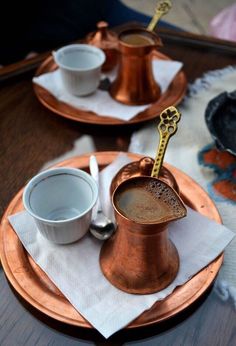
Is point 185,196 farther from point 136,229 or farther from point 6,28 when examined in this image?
point 6,28

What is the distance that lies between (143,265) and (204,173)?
24 centimetres

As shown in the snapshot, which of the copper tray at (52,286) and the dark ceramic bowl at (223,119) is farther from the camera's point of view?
the dark ceramic bowl at (223,119)

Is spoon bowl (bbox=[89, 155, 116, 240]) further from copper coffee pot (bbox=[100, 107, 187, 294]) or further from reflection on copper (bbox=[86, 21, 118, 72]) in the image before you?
reflection on copper (bbox=[86, 21, 118, 72])

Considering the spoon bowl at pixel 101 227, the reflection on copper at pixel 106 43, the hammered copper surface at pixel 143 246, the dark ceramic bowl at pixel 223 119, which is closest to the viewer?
the hammered copper surface at pixel 143 246

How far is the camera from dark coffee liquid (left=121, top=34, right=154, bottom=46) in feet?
2.31

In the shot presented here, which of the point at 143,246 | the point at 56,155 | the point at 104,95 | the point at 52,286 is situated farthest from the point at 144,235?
the point at 104,95

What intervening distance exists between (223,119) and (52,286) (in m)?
0.39

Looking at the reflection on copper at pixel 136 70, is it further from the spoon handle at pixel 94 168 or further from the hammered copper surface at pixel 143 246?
the hammered copper surface at pixel 143 246

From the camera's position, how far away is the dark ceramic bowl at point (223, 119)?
2.20 ft

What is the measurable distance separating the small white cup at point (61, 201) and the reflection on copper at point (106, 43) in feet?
1.15

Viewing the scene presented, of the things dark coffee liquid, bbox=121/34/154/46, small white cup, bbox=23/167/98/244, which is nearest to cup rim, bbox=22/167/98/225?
small white cup, bbox=23/167/98/244

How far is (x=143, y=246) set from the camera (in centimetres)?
44

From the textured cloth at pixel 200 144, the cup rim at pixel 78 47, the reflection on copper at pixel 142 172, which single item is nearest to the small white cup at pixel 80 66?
the cup rim at pixel 78 47

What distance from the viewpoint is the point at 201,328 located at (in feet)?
1.51
